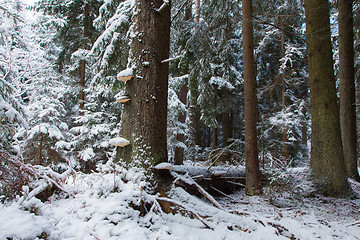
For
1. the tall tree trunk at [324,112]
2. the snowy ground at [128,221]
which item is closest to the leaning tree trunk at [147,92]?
the snowy ground at [128,221]

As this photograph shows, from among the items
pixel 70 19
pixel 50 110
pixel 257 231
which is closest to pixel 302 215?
pixel 257 231

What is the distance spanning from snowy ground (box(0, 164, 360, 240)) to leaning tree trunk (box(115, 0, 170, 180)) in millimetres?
384

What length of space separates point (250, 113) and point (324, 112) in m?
2.06

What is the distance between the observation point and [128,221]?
2191 mm

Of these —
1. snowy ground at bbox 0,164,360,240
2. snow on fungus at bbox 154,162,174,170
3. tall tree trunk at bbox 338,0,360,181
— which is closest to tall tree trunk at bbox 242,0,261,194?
snowy ground at bbox 0,164,360,240

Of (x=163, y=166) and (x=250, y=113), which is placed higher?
(x=250, y=113)

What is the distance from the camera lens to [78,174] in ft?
10.4

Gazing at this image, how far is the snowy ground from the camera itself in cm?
179

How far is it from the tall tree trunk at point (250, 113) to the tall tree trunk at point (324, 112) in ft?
5.14

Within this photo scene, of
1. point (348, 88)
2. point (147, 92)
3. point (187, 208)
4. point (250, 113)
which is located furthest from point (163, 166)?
point (348, 88)

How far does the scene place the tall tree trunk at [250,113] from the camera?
445 cm

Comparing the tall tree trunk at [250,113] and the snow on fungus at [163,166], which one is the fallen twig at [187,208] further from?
the tall tree trunk at [250,113]

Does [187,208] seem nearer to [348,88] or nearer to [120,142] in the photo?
[120,142]

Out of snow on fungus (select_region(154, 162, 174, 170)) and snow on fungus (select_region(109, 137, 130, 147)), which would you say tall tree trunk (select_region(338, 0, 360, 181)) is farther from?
snow on fungus (select_region(109, 137, 130, 147))
